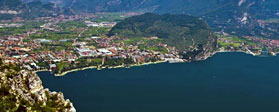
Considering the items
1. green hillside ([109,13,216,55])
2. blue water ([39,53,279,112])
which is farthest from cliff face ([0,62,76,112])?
green hillside ([109,13,216,55])

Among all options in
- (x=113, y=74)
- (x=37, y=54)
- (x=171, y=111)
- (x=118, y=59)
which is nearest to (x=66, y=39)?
(x=37, y=54)

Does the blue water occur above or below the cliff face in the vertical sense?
below

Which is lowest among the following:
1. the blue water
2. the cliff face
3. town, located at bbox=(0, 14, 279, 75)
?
the blue water

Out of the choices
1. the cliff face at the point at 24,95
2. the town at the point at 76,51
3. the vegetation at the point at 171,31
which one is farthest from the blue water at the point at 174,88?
the vegetation at the point at 171,31

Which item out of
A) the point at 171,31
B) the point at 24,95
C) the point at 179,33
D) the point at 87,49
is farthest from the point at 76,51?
the point at 24,95

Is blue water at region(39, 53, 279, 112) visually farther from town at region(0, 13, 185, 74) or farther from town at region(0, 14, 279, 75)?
town at region(0, 14, 279, 75)

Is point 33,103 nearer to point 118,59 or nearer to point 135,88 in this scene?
point 135,88
